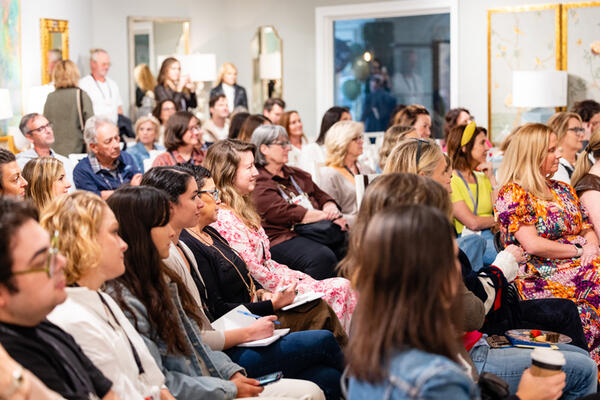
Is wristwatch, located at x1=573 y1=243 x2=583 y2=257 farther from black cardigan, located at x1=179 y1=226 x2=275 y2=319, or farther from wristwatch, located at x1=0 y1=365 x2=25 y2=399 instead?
wristwatch, located at x1=0 y1=365 x2=25 y2=399

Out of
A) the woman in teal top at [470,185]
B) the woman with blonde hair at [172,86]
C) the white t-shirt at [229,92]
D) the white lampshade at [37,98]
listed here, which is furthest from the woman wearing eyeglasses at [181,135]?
the white t-shirt at [229,92]

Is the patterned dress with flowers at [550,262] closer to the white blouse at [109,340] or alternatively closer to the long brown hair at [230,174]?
the long brown hair at [230,174]

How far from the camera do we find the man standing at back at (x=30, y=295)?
1648 millimetres

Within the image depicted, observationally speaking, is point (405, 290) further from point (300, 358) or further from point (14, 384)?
point (300, 358)

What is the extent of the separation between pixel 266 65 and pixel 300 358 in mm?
8501

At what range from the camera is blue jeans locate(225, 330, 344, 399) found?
288 cm

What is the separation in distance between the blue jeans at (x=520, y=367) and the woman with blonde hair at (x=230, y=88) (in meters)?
8.16

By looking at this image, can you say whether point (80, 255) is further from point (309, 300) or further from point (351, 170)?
point (351, 170)

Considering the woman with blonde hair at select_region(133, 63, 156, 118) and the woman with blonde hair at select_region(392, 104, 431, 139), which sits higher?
the woman with blonde hair at select_region(133, 63, 156, 118)

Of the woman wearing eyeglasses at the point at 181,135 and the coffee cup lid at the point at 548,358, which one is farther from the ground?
the woman wearing eyeglasses at the point at 181,135

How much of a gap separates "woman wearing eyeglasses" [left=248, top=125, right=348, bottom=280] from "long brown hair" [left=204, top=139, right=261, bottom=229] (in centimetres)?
79

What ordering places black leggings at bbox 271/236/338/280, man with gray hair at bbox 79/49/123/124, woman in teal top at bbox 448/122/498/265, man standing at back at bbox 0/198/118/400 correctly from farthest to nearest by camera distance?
man with gray hair at bbox 79/49/123/124, woman in teal top at bbox 448/122/498/265, black leggings at bbox 271/236/338/280, man standing at back at bbox 0/198/118/400

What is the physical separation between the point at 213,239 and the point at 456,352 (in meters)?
2.10

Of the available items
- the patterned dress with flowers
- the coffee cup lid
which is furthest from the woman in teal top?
the coffee cup lid
